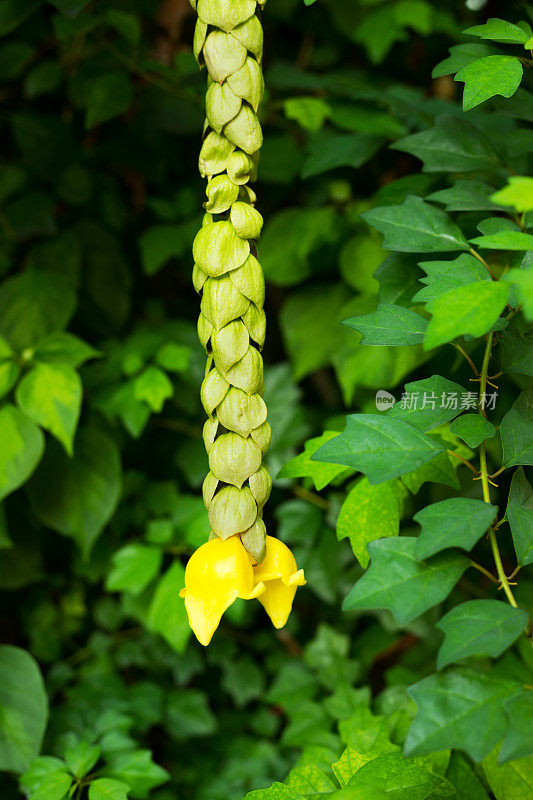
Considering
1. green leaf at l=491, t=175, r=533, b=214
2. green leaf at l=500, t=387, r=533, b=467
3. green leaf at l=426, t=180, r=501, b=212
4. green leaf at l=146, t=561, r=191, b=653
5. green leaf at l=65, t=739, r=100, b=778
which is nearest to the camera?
green leaf at l=491, t=175, r=533, b=214

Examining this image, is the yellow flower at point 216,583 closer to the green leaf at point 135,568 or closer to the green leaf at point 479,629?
the green leaf at point 479,629

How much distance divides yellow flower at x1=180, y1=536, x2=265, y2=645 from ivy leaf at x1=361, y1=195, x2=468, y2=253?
28 centimetres

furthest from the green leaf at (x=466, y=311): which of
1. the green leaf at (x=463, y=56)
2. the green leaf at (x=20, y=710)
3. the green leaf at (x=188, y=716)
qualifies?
the green leaf at (x=188, y=716)

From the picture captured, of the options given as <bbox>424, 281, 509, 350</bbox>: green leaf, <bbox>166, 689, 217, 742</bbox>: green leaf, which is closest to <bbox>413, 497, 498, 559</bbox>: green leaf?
<bbox>424, 281, 509, 350</bbox>: green leaf

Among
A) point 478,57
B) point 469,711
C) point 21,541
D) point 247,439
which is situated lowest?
point 21,541

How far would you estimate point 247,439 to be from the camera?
1.33 feet

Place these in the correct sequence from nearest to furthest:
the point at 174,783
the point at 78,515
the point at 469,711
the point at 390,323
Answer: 1. the point at 469,711
2. the point at 390,323
3. the point at 78,515
4. the point at 174,783

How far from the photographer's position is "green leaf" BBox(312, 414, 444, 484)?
430 millimetres

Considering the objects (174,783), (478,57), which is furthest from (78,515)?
(478,57)

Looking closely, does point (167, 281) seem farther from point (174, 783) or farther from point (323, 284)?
point (174, 783)

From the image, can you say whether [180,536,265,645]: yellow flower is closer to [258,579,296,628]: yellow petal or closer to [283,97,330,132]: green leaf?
[258,579,296,628]: yellow petal

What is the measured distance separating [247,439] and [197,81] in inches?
30.3

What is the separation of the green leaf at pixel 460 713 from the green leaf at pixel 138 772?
0.41 metres

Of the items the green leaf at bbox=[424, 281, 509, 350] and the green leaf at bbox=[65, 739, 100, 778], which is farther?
the green leaf at bbox=[65, 739, 100, 778]
